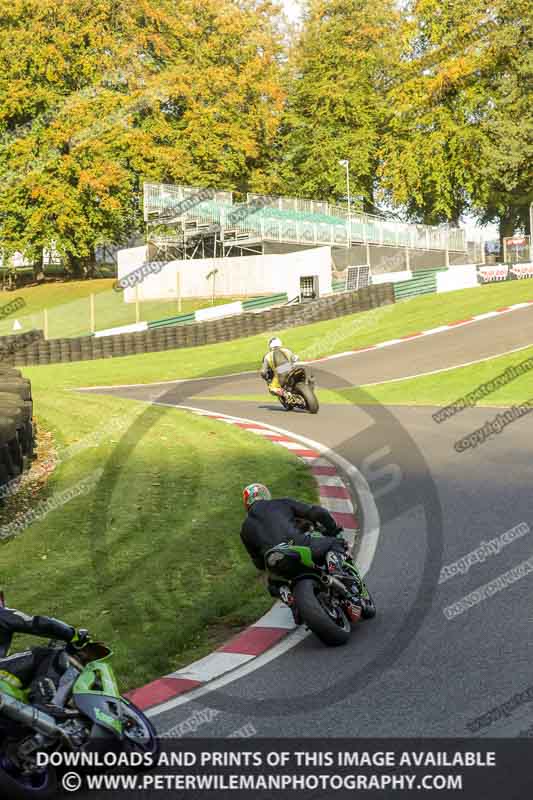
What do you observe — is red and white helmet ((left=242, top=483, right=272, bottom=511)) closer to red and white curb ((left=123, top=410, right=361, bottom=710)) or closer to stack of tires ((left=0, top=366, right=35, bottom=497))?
red and white curb ((left=123, top=410, right=361, bottom=710))

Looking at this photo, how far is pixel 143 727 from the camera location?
5.10 meters

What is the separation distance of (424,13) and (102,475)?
4897 centimetres

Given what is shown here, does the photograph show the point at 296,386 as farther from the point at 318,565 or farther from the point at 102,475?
the point at 318,565

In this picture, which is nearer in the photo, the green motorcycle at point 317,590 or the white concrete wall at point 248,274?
the green motorcycle at point 317,590

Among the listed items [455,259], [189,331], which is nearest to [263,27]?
[455,259]

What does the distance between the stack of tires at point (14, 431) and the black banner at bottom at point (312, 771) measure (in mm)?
6588

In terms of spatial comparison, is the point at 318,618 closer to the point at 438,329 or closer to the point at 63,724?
the point at 63,724

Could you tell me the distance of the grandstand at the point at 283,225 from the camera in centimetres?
4838

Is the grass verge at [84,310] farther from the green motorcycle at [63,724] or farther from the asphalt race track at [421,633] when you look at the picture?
the green motorcycle at [63,724]

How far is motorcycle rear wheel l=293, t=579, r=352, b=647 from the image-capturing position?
6.64 m

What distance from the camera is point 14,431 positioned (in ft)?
37.6

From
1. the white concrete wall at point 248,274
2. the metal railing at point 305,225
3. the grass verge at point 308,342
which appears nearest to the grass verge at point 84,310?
the white concrete wall at point 248,274

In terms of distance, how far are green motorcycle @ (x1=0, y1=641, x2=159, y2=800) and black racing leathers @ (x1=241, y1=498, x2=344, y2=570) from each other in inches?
89.1

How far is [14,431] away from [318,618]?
5.98 meters
